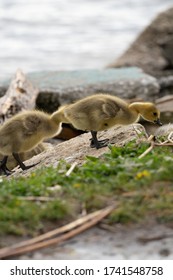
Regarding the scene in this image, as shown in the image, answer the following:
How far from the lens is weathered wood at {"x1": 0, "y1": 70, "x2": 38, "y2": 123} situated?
11.5 meters

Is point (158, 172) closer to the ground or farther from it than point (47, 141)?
farther from it

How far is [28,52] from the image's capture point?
21062mm

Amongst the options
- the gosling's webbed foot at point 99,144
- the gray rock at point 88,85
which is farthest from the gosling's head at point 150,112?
the gray rock at point 88,85

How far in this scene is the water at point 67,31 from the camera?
65.7ft

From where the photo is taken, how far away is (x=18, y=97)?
12.0 m

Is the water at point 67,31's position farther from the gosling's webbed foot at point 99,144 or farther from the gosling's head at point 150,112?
the gosling's webbed foot at point 99,144

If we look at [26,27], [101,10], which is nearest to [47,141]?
[26,27]

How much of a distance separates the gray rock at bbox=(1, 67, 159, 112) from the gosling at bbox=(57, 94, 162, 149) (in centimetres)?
449

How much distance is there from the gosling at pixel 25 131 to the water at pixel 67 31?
31.9ft

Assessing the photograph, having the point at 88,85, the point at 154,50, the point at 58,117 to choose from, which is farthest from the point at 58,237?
the point at 154,50

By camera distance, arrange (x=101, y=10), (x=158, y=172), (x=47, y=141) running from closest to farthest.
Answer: (x=158, y=172) < (x=47, y=141) < (x=101, y=10)

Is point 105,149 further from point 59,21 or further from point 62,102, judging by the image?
point 59,21

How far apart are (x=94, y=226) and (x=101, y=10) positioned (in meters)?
20.8

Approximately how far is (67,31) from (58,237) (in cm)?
1831
